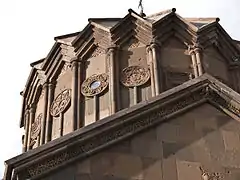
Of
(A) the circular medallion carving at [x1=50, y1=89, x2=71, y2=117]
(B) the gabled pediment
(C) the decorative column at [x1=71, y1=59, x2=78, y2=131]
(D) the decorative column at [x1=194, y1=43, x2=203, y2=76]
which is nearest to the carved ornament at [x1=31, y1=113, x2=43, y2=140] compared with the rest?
(A) the circular medallion carving at [x1=50, y1=89, x2=71, y2=117]

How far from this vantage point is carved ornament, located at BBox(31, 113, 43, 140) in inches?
798

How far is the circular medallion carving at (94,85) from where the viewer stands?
62.5ft

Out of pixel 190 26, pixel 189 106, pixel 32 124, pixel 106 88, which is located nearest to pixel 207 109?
pixel 189 106

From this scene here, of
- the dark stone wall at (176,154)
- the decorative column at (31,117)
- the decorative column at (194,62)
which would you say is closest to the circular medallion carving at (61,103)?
the decorative column at (31,117)

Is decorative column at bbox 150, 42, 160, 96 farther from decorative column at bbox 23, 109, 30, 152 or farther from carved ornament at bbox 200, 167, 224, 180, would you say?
carved ornament at bbox 200, 167, 224, 180

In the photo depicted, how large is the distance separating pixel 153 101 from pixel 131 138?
741 millimetres

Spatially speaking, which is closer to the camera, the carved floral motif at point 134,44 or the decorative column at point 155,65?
the decorative column at point 155,65

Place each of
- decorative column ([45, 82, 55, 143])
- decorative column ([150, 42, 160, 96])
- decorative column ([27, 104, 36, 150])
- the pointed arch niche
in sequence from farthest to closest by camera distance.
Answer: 1. decorative column ([27, 104, 36, 150])
2. decorative column ([45, 82, 55, 143])
3. the pointed arch niche
4. decorative column ([150, 42, 160, 96])

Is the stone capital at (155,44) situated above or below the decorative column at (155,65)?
above

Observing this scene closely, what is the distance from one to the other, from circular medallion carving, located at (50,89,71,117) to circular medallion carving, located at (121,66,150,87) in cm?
196

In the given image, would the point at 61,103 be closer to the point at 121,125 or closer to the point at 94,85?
the point at 94,85

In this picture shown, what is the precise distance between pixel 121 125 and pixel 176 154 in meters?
0.93

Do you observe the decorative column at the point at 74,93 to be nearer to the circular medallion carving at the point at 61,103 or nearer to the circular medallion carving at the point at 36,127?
the circular medallion carving at the point at 61,103

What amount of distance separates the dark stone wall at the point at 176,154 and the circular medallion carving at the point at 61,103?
10.5 metres
